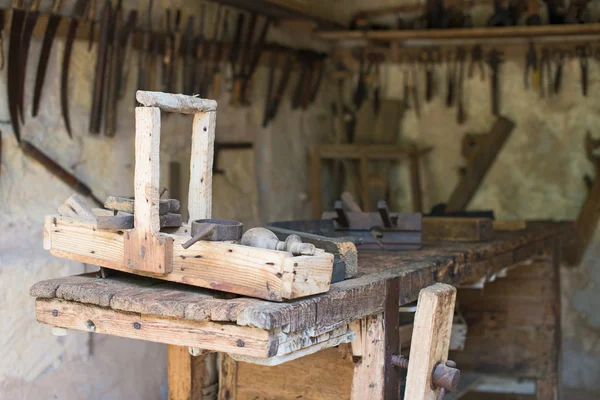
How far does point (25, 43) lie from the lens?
3.60 metres

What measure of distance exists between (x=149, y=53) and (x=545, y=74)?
10.3ft

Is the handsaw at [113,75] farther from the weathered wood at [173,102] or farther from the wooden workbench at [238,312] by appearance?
the weathered wood at [173,102]

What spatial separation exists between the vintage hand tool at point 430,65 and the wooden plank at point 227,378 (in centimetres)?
367

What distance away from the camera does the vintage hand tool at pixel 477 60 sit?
597 cm

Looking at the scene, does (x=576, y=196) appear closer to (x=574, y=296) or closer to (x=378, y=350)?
(x=574, y=296)

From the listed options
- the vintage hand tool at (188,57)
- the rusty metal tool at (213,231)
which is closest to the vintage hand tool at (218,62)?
the vintage hand tool at (188,57)

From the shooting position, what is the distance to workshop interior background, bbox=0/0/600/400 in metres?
3.62

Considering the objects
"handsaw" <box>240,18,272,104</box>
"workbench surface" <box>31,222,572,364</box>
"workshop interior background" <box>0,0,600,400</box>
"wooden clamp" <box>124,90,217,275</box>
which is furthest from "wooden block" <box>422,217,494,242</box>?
"wooden clamp" <box>124,90,217,275</box>

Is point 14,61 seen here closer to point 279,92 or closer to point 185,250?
point 185,250

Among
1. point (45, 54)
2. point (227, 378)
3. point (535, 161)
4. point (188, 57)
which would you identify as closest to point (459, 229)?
point (227, 378)

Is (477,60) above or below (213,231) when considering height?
above

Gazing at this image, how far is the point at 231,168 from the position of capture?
16.8ft

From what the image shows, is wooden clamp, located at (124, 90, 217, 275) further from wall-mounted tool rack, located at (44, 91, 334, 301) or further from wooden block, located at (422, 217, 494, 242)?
wooden block, located at (422, 217, 494, 242)

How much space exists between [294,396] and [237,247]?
107cm
